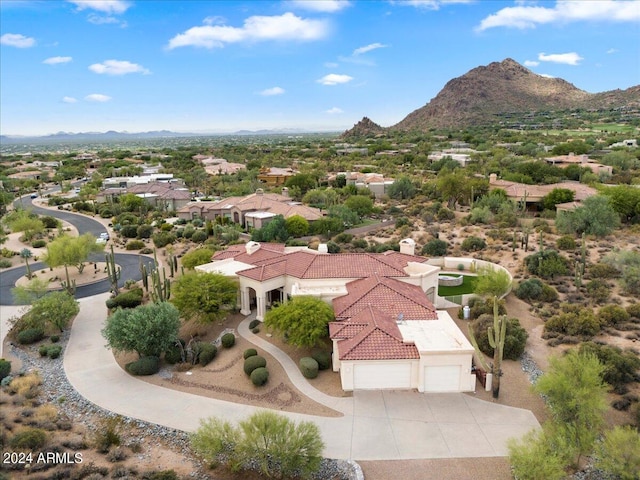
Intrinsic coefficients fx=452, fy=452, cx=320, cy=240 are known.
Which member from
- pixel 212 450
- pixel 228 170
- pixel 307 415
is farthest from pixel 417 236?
pixel 228 170

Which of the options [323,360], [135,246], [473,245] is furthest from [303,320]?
[135,246]

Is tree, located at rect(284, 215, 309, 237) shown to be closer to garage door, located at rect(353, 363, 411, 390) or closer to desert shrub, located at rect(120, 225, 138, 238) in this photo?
desert shrub, located at rect(120, 225, 138, 238)

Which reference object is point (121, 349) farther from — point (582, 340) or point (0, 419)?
point (582, 340)

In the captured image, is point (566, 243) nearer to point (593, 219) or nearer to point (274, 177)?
point (593, 219)

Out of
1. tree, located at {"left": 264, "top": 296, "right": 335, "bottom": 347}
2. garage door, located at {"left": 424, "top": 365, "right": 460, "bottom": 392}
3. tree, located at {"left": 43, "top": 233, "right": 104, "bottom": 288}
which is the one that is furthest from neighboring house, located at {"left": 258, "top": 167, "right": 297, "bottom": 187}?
garage door, located at {"left": 424, "top": 365, "right": 460, "bottom": 392}

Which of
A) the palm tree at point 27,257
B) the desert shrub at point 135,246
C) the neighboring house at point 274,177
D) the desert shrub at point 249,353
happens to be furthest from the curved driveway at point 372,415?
the neighboring house at point 274,177

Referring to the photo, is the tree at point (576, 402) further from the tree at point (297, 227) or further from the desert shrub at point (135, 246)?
the desert shrub at point (135, 246)
